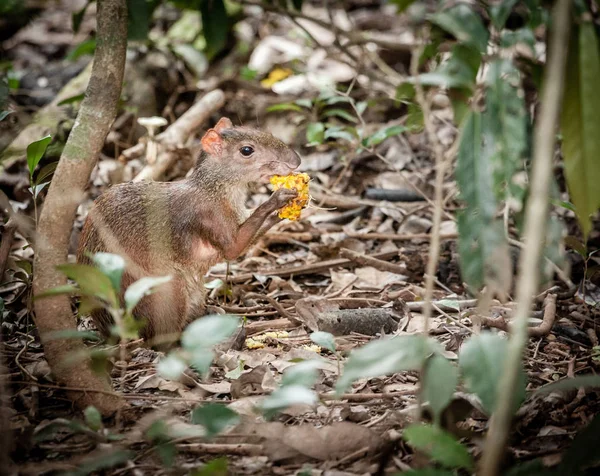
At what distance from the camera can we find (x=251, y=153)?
4.24 metres

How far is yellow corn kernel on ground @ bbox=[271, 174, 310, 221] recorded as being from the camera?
12.9 ft

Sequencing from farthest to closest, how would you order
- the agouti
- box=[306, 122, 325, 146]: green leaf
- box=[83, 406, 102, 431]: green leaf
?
box=[306, 122, 325, 146]: green leaf < the agouti < box=[83, 406, 102, 431]: green leaf

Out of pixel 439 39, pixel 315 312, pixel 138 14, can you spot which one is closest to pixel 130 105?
pixel 138 14

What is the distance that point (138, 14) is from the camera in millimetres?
3562

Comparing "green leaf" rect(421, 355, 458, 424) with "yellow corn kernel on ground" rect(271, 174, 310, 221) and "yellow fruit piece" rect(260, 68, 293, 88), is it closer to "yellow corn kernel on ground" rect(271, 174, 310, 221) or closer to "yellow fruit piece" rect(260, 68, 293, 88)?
"yellow corn kernel on ground" rect(271, 174, 310, 221)

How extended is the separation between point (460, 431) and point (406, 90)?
1444mm

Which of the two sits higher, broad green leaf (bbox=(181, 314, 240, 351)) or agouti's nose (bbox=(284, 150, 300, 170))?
agouti's nose (bbox=(284, 150, 300, 170))

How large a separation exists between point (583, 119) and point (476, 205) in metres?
0.48

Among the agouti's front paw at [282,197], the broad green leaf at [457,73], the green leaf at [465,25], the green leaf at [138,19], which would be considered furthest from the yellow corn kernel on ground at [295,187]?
the green leaf at [465,25]

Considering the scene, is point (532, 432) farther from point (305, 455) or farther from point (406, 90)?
point (406, 90)

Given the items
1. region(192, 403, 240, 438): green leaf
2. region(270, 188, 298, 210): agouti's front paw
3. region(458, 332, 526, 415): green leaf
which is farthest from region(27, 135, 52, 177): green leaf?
region(458, 332, 526, 415): green leaf

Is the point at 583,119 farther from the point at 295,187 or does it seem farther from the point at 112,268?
the point at 295,187

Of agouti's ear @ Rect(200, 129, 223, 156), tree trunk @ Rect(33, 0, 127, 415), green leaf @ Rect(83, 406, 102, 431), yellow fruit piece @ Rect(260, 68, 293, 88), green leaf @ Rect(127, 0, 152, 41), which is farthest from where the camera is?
yellow fruit piece @ Rect(260, 68, 293, 88)

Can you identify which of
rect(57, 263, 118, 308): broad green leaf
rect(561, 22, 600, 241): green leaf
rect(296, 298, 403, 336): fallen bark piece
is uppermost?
rect(561, 22, 600, 241): green leaf
